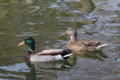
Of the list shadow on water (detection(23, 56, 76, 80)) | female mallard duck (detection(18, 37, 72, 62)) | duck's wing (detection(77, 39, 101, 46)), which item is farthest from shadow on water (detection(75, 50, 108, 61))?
female mallard duck (detection(18, 37, 72, 62))

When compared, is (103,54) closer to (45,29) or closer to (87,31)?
(87,31)

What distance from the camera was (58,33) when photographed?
11.6 meters

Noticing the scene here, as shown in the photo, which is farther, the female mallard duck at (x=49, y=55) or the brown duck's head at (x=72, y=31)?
the brown duck's head at (x=72, y=31)

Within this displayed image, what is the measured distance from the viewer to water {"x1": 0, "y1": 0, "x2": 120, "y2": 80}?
820 centimetres

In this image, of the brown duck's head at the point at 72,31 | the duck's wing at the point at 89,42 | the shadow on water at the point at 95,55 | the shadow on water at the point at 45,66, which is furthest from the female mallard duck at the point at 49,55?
the brown duck's head at the point at 72,31

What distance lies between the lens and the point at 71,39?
10898 millimetres

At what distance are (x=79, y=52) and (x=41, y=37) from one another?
1650 millimetres

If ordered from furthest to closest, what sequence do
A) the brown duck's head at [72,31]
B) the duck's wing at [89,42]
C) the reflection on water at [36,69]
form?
the brown duck's head at [72,31] < the duck's wing at [89,42] < the reflection on water at [36,69]

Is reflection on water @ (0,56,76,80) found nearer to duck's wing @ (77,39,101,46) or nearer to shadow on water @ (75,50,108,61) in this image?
shadow on water @ (75,50,108,61)

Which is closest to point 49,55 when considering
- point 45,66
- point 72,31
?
point 45,66

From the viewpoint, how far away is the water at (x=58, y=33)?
26.9 feet

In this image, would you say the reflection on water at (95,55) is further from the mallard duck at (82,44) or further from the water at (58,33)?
the mallard duck at (82,44)

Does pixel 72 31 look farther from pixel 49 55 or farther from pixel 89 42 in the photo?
pixel 49 55

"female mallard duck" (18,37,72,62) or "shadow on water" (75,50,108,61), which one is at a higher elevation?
"female mallard duck" (18,37,72,62)
